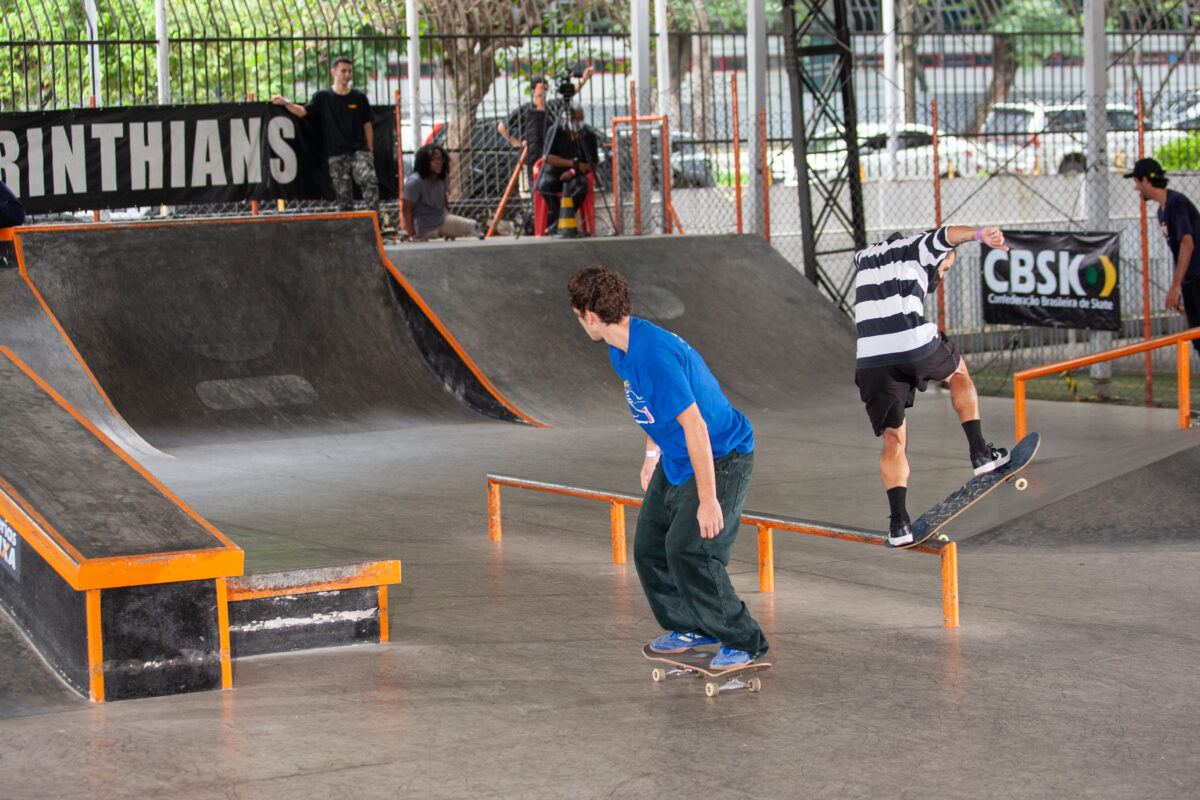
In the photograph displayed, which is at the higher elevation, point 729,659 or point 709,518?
point 709,518

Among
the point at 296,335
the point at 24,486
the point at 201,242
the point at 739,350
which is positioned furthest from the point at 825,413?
the point at 24,486

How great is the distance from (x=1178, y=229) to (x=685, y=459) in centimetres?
725

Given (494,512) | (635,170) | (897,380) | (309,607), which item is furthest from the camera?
(635,170)

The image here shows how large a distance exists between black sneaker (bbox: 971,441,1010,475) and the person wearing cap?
13.1ft

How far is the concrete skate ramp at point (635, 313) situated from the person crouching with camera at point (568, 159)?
57.6 inches

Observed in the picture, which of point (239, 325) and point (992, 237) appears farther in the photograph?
point (239, 325)

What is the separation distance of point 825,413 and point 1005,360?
5.27 m

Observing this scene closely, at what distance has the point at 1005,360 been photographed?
57.3 ft

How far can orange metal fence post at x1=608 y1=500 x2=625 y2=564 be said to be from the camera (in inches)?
275

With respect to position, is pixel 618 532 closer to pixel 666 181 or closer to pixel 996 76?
pixel 666 181

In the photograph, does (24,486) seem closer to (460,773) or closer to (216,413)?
(460,773)

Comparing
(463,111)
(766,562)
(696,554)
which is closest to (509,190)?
(463,111)

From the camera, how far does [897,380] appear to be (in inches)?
259

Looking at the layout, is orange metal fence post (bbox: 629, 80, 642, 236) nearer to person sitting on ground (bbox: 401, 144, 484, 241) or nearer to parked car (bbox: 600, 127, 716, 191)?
parked car (bbox: 600, 127, 716, 191)
